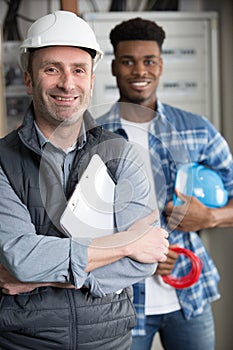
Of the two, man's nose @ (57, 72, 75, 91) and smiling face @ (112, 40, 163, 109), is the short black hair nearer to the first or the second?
smiling face @ (112, 40, 163, 109)

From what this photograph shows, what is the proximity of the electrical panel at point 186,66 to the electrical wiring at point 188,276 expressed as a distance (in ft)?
3.57

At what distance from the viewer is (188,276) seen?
229 centimetres

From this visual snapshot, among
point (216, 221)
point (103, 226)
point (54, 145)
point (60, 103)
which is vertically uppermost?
point (60, 103)

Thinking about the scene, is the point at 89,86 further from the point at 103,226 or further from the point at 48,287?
the point at 48,287

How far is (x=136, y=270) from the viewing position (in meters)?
1.70

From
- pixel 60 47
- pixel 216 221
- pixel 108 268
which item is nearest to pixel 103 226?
pixel 108 268

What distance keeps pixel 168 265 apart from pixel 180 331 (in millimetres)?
267

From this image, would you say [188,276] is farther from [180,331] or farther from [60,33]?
[60,33]

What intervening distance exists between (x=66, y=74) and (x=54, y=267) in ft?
1.72

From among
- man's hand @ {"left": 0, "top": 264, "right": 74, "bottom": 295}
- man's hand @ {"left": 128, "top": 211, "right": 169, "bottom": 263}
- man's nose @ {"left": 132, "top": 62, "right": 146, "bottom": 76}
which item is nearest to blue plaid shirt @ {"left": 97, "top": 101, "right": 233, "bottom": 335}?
man's nose @ {"left": 132, "top": 62, "right": 146, "bottom": 76}

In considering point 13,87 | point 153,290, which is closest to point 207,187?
point 153,290

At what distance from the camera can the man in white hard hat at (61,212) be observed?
1.63m

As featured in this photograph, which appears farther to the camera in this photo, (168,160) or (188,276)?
(188,276)

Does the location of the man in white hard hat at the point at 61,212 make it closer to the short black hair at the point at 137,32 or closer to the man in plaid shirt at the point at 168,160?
the man in plaid shirt at the point at 168,160
